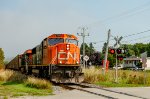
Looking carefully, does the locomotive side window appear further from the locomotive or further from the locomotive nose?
the locomotive nose

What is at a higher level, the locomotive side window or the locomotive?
the locomotive side window

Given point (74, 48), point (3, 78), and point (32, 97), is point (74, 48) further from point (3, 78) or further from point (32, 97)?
point (32, 97)

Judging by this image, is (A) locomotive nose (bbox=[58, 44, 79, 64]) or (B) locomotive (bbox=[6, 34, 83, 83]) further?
(A) locomotive nose (bbox=[58, 44, 79, 64])

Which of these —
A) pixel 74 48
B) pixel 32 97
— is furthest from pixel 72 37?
pixel 32 97

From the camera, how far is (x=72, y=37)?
2962 centimetres

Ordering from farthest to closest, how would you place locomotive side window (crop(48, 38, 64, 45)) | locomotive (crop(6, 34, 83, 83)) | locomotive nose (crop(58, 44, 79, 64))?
locomotive side window (crop(48, 38, 64, 45)) → locomotive nose (crop(58, 44, 79, 64)) → locomotive (crop(6, 34, 83, 83))

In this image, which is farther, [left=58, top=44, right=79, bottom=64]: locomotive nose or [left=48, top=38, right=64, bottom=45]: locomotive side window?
[left=48, top=38, right=64, bottom=45]: locomotive side window

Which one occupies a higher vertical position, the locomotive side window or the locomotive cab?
the locomotive side window

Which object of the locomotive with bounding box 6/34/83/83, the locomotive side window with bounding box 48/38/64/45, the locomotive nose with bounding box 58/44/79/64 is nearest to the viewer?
the locomotive with bounding box 6/34/83/83

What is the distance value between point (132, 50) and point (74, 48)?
5646 inches

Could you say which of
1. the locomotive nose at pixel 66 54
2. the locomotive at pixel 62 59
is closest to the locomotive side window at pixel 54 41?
the locomotive at pixel 62 59

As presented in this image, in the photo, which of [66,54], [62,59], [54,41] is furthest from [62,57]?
[54,41]

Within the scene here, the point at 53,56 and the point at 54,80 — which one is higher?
the point at 53,56

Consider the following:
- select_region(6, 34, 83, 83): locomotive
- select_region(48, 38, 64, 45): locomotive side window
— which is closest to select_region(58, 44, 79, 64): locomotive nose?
select_region(6, 34, 83, 83): locomotive
